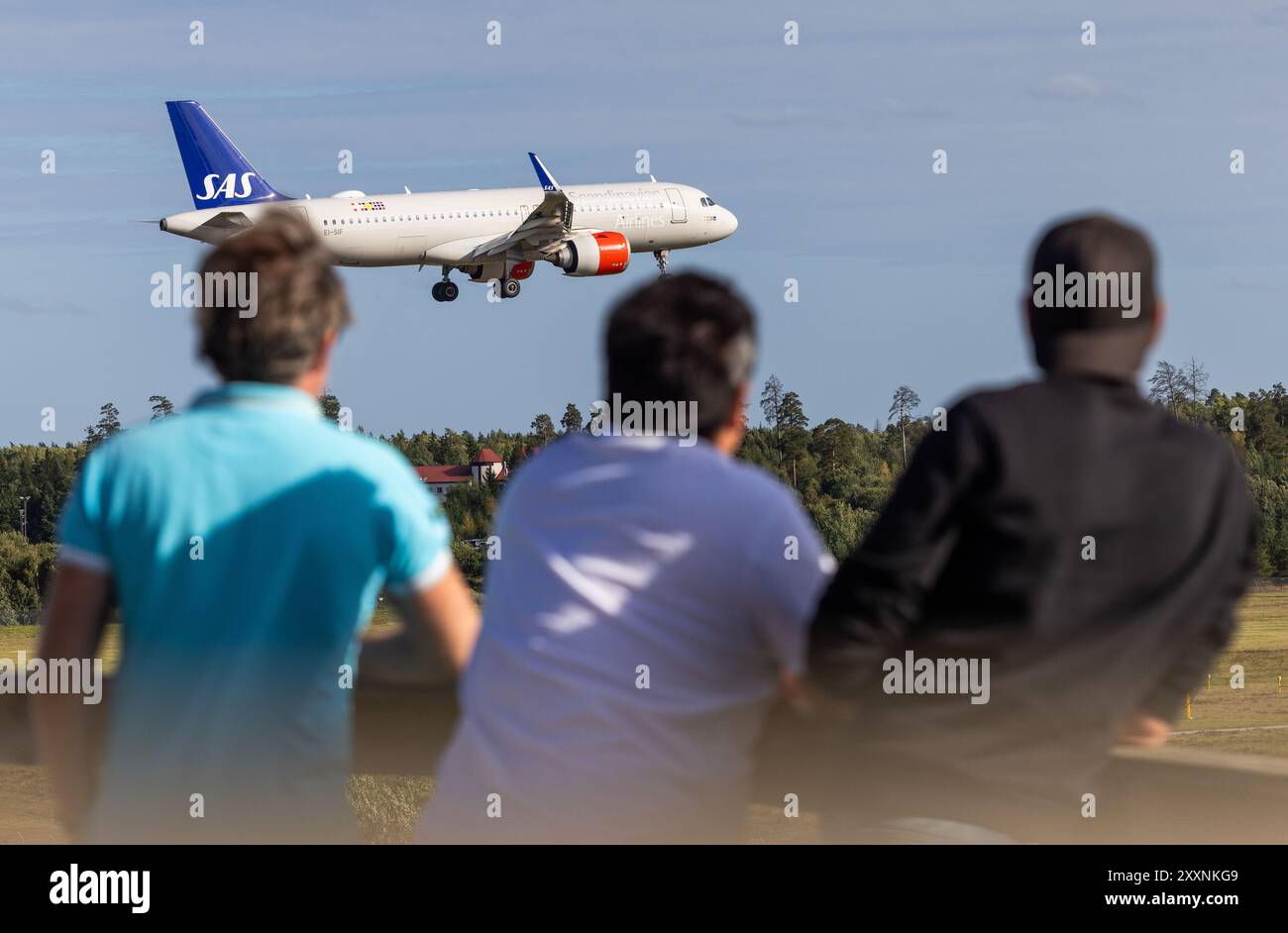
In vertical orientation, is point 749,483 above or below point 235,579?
above

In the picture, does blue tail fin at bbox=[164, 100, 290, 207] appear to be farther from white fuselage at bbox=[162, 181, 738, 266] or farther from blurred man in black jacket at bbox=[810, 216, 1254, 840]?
blurred man in black jacket at bbox=[810, 216, 1254, 840]

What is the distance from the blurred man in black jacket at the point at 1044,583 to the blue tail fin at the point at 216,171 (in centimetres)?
7757

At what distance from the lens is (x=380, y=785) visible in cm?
10900

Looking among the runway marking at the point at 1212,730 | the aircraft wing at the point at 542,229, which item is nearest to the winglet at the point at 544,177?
the aircraft wing at the point at 542,229

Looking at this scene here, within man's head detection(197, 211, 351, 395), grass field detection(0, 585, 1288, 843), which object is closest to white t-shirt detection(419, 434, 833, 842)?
man's head detection(197, 211, 351, 395)

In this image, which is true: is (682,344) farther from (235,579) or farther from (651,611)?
(235,579)

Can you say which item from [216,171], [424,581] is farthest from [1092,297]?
[216,171]

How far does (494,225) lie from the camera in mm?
71750

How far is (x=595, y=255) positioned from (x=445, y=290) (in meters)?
6.55

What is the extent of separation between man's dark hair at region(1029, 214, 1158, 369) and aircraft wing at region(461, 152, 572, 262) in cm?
6036

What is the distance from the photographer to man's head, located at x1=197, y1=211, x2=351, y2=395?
3.56m

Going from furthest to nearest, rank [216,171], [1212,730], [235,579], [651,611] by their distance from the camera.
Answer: [1212,730]
[216,171]
[235,579]
[651,611]

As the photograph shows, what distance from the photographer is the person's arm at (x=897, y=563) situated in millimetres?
3305
